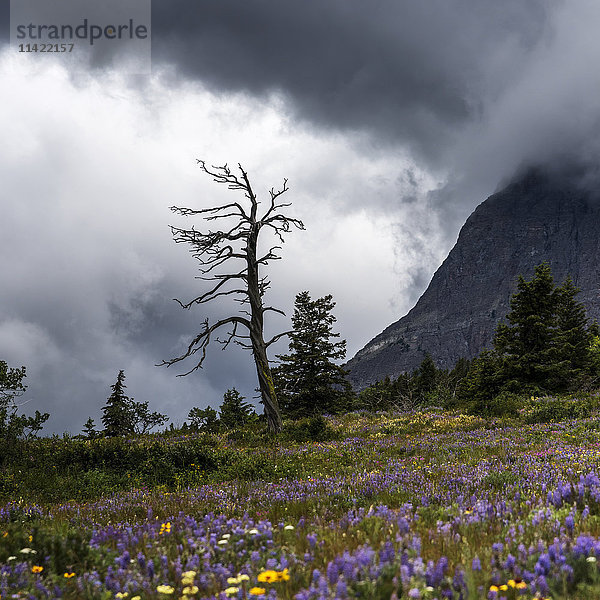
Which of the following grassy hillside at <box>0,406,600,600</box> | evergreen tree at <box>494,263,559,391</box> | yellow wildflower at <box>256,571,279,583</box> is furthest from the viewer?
evergreen tree at <box>494,263,559,391</box>

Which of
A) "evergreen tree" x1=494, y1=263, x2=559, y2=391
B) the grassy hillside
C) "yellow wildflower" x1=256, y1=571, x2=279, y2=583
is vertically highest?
"evergreen tree" x1=494, y1=263, x2=559, y2=391

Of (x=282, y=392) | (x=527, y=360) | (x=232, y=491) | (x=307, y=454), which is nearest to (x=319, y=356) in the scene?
(x=282, y=392)

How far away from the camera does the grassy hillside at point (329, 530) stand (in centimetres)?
284

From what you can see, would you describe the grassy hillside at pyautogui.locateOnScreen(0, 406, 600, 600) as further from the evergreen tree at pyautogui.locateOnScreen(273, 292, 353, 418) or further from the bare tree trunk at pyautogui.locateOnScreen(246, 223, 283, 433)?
the evergreen tree at pyautogui.locateOnScreen(273, 292, 353, 418)

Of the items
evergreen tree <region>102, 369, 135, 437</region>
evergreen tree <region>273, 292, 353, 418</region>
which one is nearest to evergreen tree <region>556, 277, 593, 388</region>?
evergreen tree <region>273, 292, 353, 418</region>

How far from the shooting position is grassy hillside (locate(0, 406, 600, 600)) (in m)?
2.84

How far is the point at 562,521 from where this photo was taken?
3.92m

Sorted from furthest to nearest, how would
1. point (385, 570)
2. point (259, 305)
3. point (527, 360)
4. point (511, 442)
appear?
point (527, 360) < point (259, 305) < point (511, 442) < point (385, 570)

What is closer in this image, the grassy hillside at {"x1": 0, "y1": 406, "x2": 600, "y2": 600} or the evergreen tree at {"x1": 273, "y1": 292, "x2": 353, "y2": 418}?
the grassy hillside at {"x1": 0, "y1": 406, "x2": 600, "y2": 600}

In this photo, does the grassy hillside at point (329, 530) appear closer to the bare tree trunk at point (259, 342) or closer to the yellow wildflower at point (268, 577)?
the yellow wildflower at point (268, 577)

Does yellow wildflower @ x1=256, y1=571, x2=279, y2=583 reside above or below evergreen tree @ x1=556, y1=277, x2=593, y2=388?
below

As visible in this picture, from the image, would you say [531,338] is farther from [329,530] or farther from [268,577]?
[268,577]

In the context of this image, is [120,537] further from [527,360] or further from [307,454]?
[527,360]

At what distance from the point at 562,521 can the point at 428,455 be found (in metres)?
6.22
